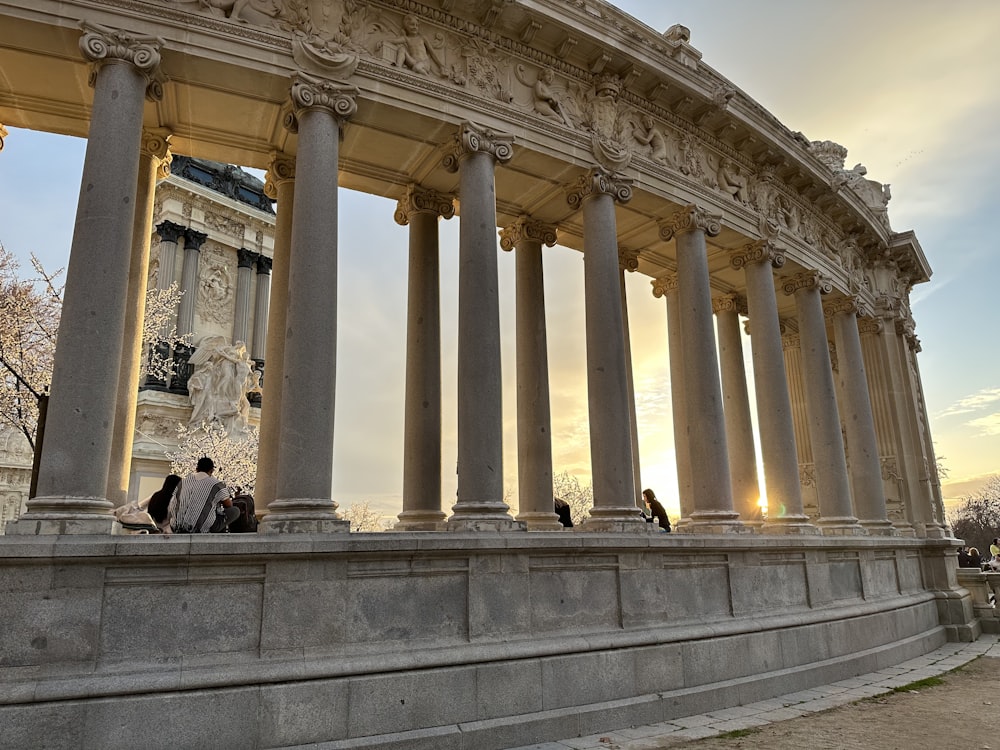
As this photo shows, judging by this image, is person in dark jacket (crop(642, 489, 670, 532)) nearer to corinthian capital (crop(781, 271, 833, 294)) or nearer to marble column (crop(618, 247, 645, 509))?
marble column (crop(618, 247, 645, 509))

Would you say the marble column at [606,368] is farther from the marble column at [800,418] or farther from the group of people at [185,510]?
Result: the marble column at [800,418]

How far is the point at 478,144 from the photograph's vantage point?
16.6 meters

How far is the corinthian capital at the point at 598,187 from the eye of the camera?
1873cm

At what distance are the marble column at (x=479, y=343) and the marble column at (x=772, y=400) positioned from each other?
11.3m

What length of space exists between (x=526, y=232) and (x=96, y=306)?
1318 centimetres

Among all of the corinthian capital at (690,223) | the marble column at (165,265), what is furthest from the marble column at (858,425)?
the marble column at (165,265)

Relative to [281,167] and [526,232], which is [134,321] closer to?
[281,167]

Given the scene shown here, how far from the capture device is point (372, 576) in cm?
1220

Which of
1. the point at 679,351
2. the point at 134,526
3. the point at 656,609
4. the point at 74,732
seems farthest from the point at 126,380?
the point at 679,351

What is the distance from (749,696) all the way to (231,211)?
50904 millimetres

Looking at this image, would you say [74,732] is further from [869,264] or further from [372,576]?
[869,264]

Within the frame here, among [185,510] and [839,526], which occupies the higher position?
[185,510]

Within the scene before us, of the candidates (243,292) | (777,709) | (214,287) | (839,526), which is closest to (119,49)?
(777,709)

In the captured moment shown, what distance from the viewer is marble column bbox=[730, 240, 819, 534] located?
851 inches
